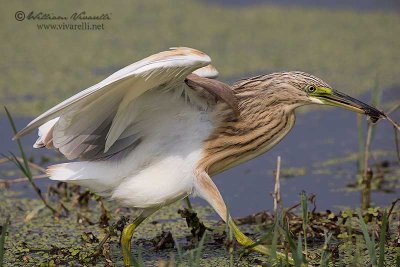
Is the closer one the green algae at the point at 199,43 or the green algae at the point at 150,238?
the green algae at the point at 150,238

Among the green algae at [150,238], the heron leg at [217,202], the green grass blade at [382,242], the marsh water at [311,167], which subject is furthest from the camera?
the marsh water at [311,167]

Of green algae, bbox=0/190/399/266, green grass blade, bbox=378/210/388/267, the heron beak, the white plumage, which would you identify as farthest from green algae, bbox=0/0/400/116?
green grass blade, bbox=378/210/388/267

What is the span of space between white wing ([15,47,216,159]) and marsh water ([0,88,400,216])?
3.68 ft

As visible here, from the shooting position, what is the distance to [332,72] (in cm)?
637

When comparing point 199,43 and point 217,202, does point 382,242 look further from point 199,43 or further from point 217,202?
point 199,43

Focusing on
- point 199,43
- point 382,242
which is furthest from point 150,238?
point 199,43

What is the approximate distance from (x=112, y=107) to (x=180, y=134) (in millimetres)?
303

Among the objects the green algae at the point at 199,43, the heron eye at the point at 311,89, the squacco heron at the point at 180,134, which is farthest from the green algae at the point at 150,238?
the green algae at the point at 199,43

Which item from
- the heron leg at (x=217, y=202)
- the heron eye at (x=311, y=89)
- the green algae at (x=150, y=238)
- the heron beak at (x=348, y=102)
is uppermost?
the heron eye at (x=311, y=89)

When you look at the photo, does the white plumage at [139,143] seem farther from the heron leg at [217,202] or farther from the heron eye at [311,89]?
the heron eye at [311,89]

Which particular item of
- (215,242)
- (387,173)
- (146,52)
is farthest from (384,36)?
(215,242)

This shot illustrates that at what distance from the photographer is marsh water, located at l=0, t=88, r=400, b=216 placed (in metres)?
4.53

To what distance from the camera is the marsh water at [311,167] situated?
4.53 m

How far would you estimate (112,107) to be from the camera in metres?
3.29
